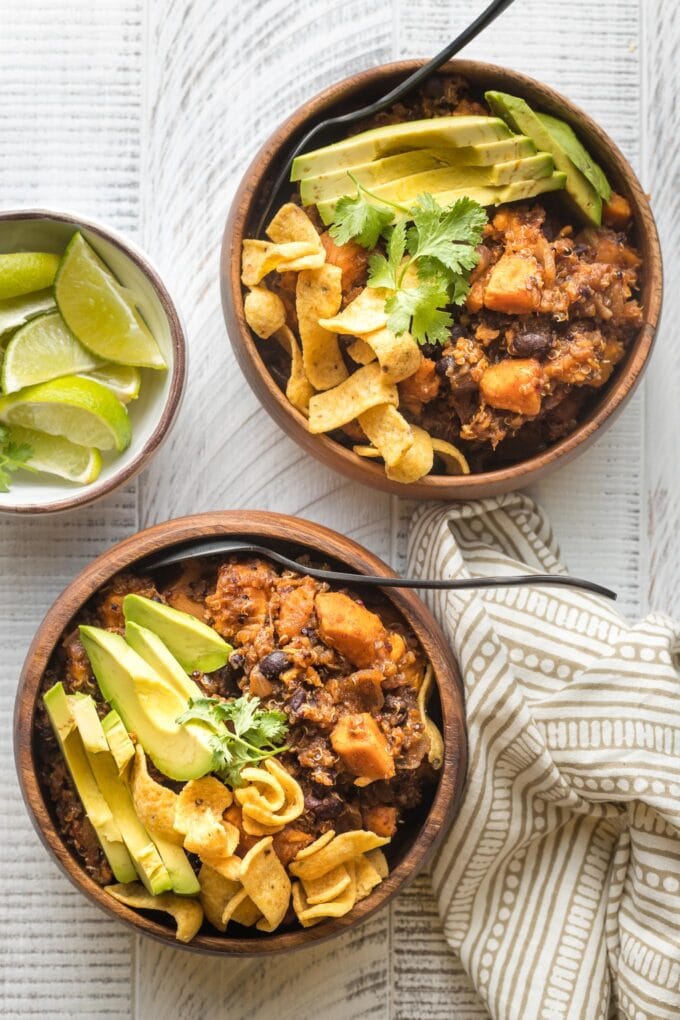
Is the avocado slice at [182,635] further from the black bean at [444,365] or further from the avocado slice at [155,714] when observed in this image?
the black bean at [444,365]

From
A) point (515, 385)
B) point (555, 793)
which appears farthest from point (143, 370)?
point (555, 793)

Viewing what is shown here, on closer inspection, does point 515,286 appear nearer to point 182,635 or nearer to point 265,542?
point 265,542

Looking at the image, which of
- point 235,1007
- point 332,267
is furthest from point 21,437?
point 235,1007

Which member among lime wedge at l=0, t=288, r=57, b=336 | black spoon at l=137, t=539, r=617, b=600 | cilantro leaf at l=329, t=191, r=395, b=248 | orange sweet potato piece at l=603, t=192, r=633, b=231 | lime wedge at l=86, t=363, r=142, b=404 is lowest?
black spoon at l=137, t=539, r=617, b=600

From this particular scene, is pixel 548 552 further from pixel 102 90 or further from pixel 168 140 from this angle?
pixel 102 90

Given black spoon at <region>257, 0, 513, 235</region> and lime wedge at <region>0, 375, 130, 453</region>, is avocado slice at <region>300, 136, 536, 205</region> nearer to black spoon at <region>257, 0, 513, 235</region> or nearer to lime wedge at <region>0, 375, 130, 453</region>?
black spoon at <region>257, 0, 513, 235</region>

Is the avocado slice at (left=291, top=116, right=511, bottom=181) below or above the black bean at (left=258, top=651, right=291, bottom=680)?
above

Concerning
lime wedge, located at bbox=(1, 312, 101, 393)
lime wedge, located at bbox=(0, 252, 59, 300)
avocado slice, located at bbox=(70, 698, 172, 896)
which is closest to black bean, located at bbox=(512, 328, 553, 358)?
lime wedge, located at bbox=(1, 312, 101, 393)
